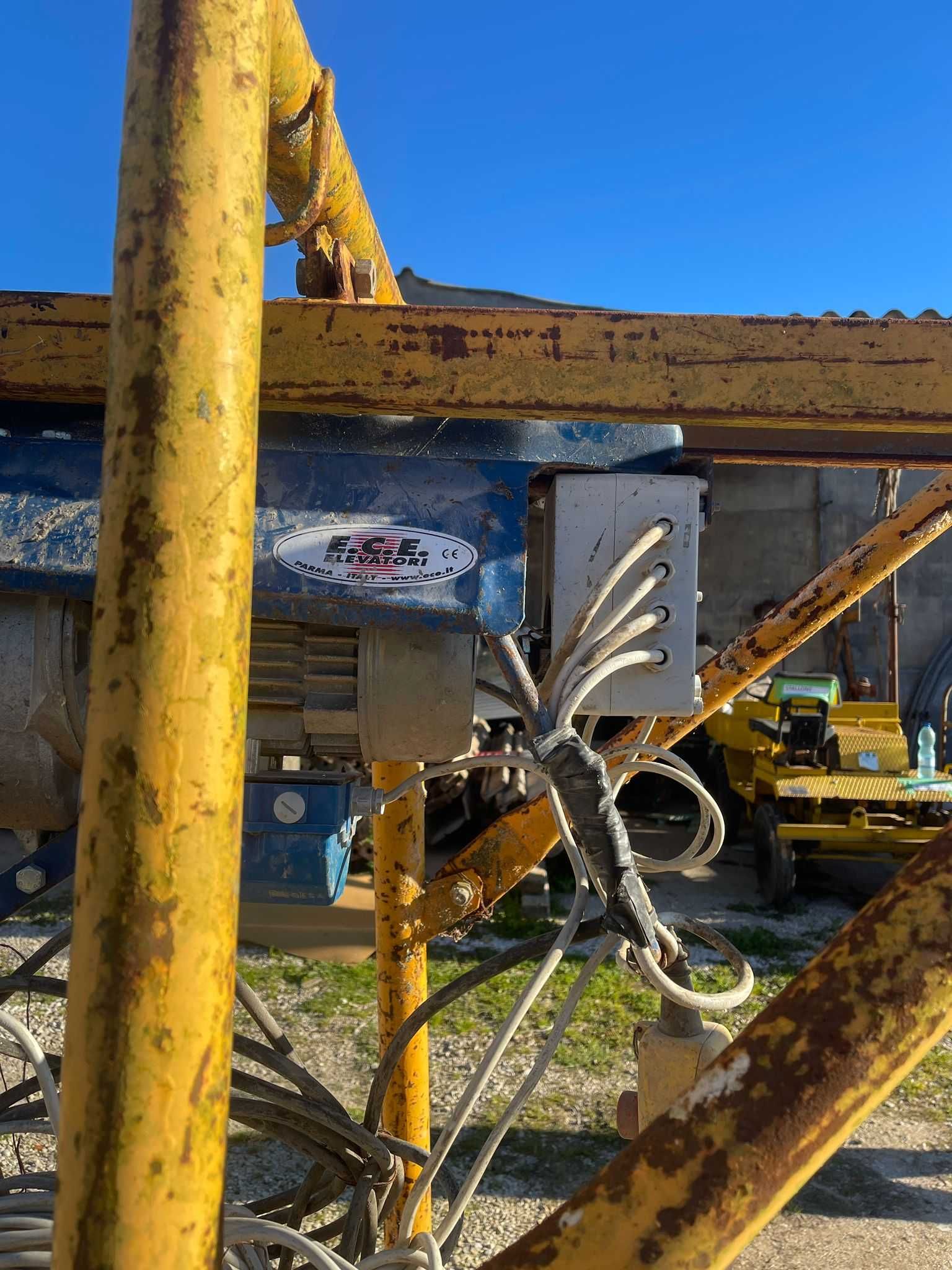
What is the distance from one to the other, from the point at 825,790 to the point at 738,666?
375 cm

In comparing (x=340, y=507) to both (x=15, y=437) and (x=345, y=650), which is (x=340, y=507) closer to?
(x=345, y=650)

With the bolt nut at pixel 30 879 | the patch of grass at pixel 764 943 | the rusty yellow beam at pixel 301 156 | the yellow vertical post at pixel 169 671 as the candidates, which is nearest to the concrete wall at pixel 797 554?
the patch of grass at pixel 764 943

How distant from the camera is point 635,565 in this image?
1231 millimetres

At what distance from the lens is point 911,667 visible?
30.5ft

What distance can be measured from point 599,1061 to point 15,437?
3308 mm

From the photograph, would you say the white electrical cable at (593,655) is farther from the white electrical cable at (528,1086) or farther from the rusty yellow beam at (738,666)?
the rusty yellow beam at (738,666)

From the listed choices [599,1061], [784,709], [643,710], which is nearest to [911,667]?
[784,709]

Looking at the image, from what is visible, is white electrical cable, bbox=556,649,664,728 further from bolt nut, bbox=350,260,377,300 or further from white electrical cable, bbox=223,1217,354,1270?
bolt nut, bbox=350,260,377,300

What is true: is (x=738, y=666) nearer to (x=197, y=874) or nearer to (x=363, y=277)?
(x=363, y=277)

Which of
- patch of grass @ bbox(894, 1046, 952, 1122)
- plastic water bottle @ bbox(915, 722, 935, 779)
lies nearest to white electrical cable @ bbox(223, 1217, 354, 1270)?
patch of grass @ bbox(894, 1046, 952, 1122)

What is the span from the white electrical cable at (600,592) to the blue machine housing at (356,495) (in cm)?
10

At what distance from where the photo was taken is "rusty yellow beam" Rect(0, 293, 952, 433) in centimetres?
105

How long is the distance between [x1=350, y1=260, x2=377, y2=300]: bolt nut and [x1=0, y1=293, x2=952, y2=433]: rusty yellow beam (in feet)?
1.78

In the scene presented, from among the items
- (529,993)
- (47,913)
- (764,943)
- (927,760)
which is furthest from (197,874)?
(927,760)
